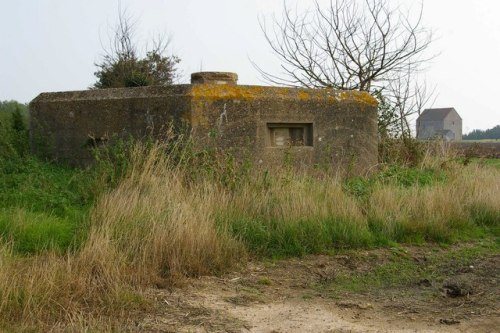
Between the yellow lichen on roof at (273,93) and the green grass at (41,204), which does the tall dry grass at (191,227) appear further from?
the yellow lichen on roof at (273,93)

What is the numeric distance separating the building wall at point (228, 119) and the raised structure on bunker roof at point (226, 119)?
0.04 ft

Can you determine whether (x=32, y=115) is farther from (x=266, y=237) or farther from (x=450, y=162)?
(x=450, y=162)

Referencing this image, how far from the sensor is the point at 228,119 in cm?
796

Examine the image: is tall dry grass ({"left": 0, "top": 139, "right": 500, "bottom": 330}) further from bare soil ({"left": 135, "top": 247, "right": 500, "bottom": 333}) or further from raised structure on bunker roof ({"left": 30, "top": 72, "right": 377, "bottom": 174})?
raised structure on bunker roof ({"left": 30, "top": 72, "right": 377, "bottom": 174})

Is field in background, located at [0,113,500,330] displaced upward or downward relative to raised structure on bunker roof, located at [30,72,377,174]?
downward

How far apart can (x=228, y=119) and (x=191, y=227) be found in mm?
2898

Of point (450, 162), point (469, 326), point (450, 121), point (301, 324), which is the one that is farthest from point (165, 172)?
point (450, 121)

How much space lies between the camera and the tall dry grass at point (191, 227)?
4117mm

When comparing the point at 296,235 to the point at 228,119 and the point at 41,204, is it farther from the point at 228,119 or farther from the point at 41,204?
the point at 41,204

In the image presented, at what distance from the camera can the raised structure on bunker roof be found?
7836mm

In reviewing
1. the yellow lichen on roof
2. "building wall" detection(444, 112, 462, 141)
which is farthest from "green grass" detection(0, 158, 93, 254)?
"building wall" detection(444, 112, 462, 141)

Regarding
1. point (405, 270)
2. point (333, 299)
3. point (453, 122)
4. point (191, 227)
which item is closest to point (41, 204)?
point (191, 227)

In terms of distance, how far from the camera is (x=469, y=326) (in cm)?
413

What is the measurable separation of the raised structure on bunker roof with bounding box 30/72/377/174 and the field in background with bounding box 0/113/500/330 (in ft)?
1.45
